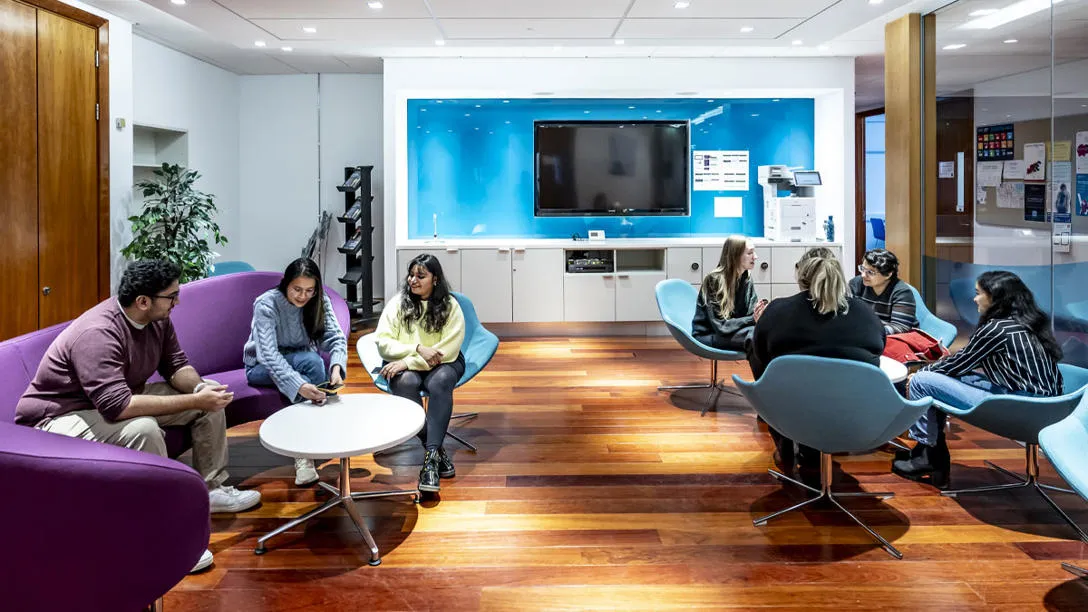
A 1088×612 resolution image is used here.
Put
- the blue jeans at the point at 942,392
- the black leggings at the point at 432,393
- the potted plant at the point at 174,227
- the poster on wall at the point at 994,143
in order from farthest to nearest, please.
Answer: the potted plant at the point at 174,227
the poster on wall at the point at 994,143
the black leggings at the point at 432,393
the blue jeans at the point at 942,392

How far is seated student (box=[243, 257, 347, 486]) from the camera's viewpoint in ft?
12.1

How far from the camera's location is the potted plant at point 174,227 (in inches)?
241

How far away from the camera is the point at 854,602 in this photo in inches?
103

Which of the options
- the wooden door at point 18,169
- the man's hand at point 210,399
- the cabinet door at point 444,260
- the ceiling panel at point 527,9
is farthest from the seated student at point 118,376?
the cabinet door at point 444,260

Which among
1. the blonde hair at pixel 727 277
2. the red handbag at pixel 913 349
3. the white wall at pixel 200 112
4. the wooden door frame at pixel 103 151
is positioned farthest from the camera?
the white wall at pixel 200 112

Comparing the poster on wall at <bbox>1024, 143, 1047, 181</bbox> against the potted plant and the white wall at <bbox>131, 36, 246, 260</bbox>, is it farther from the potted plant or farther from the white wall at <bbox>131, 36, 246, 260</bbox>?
the white wall at <bbox>131, 36, 246, 260</bbox>

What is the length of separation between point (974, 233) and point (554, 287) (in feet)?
12.4

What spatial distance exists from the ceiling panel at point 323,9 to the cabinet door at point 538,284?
9.24 feet

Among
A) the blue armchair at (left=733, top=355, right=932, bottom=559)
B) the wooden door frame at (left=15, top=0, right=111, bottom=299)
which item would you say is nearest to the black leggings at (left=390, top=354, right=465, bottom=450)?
the blue armchair at (left=733, top=355, right=932, bottom=559)

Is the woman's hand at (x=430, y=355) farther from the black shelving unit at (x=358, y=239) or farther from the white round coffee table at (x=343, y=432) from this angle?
the black shelving unit at (x=358, y=239)

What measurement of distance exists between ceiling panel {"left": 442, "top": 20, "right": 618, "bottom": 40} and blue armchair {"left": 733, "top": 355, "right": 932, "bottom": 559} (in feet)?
11.9

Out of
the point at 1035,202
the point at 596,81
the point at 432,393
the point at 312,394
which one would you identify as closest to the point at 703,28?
the point at 596,81

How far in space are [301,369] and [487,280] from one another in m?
3.90

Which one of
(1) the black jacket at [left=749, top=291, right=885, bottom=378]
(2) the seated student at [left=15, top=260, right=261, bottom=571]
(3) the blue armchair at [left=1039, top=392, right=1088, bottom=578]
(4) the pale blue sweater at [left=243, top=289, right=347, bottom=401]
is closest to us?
(3) the blue armchair at [left=1039, top=392, right=1088, bottom=578]
